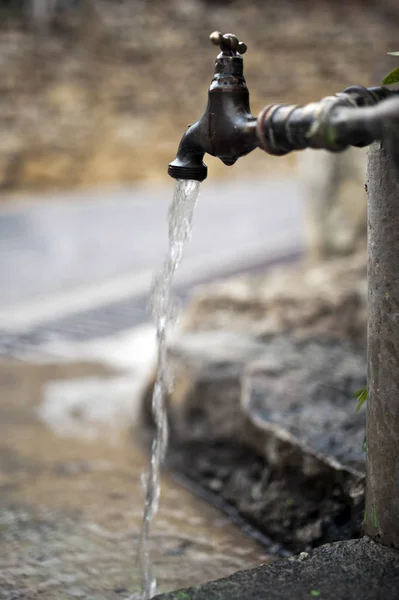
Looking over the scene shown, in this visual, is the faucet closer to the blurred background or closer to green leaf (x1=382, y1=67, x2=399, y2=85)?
green leaf (x1=382, y1=67, x2=399, y2=85)

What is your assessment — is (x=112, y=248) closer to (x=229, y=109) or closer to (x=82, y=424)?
(x=82, y=424)

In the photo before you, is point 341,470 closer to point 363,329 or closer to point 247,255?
point 363,329

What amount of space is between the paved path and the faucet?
4.59 metres

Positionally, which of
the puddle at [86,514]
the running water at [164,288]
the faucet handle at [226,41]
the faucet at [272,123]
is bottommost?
the puddle at [86,514]

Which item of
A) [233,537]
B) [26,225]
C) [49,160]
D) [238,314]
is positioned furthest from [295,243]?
[233,537]

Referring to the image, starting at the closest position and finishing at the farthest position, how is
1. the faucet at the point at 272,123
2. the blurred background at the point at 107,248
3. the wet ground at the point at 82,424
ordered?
1. the faucet at the point at 272,123
2. the wet ground at the point at 82,424
3. the blurred background at the point at 107,248

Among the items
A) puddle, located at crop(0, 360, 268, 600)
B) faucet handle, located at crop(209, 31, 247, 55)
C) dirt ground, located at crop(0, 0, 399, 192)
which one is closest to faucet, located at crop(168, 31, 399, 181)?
faucet handle, located at crop(209, 31, 247, 55)

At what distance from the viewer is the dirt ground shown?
21.2ft

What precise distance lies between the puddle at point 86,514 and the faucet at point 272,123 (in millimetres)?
1271

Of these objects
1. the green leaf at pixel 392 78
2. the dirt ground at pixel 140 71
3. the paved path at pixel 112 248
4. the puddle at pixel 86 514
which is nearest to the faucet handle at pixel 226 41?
the green leaf at pixel 392 78

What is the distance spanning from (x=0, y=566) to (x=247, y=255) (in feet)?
29.1

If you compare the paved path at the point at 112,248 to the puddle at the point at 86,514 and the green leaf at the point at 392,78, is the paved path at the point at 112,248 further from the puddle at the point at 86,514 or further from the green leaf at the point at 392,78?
the green leaf at the point at 392,78

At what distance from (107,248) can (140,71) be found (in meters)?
4.57

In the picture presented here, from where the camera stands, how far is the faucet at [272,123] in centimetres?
120
